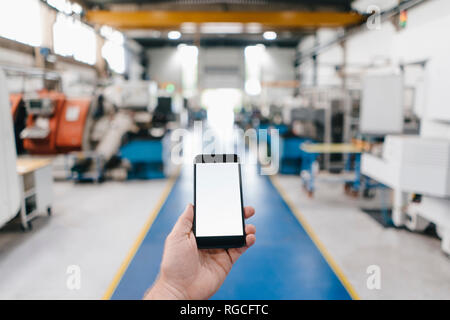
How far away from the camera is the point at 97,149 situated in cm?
655

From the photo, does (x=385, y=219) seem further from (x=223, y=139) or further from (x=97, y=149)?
(x=223, y=139)

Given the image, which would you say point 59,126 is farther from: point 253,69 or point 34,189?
point 253,69

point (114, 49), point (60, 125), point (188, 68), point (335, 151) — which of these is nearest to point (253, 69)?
point (188, 68)

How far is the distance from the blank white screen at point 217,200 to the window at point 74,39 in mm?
9141

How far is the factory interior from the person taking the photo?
9.60 feet

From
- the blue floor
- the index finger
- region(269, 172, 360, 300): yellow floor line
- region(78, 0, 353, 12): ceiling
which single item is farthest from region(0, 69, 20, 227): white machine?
region(78, 0, 353, 12): ceiling

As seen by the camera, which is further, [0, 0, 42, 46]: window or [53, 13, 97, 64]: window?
[53, 13, 97, 64]: window

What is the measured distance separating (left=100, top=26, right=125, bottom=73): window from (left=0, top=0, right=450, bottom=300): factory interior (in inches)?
59.9

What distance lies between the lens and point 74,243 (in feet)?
12.1

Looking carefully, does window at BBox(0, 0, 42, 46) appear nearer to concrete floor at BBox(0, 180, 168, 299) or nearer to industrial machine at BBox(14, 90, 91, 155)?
industrial machine at BBox(14, 90, 91, 155)

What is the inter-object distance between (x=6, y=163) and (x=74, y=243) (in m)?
2.92

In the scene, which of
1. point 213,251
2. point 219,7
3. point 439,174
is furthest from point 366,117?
point 219,7

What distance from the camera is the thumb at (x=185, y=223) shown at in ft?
3.67

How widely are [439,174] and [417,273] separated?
94 cm
